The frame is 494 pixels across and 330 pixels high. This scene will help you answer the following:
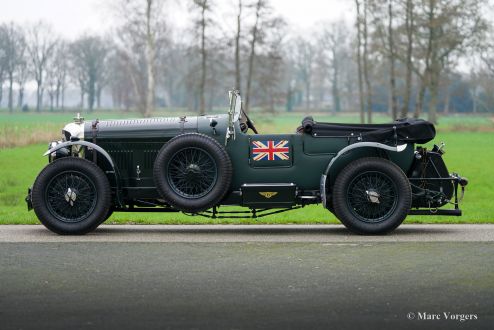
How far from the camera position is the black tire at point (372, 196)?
32.8ft

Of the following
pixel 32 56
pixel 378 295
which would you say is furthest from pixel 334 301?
pixel 32 56

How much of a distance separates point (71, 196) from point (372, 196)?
3480 millimetres

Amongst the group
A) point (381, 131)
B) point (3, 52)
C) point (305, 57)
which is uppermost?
point (305, 57)

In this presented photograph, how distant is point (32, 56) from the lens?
81062mm

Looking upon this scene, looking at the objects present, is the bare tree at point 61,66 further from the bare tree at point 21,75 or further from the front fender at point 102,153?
the front fender at point 102,153

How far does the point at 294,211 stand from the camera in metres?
14.5

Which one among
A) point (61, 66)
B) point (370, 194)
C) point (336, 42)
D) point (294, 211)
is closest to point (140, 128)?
point (370, 194)

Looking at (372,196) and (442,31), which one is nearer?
(372,196)

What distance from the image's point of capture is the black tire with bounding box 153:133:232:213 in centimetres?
1006

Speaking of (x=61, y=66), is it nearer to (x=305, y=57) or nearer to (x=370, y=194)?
(x=305, y=57)

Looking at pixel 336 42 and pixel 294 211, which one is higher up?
pixel 336 42

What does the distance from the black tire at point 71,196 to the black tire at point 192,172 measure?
699 mm

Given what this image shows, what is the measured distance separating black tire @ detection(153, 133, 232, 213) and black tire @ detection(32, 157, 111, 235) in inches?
27.5

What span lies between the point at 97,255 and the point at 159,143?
2299 mm
